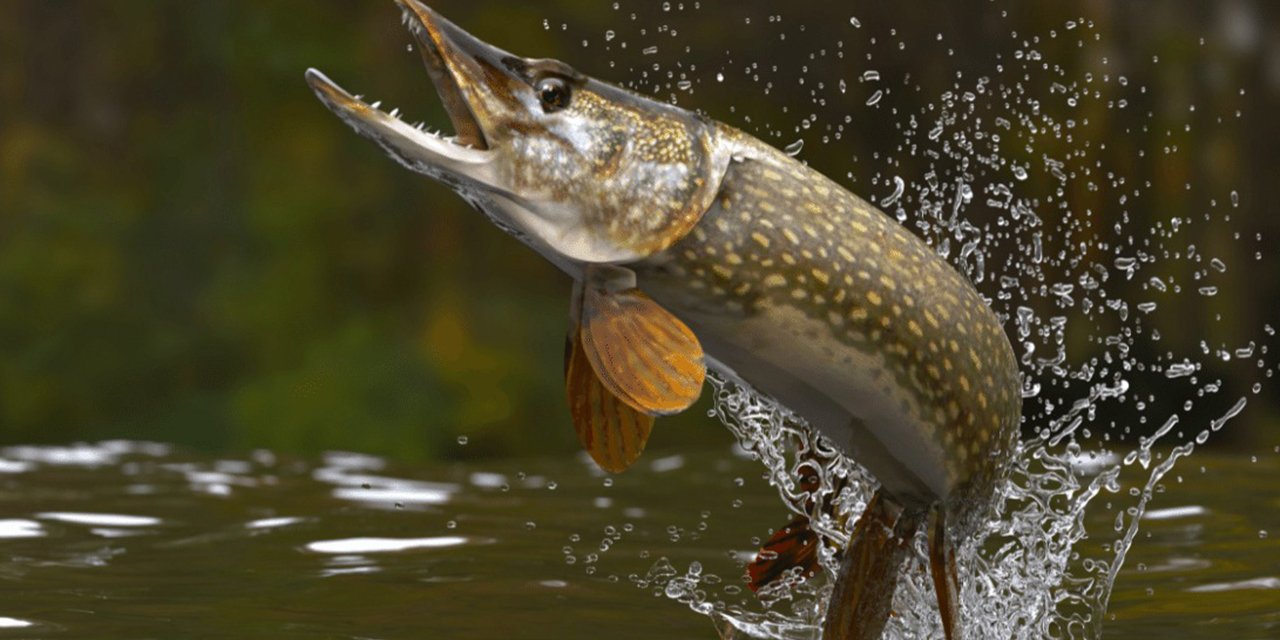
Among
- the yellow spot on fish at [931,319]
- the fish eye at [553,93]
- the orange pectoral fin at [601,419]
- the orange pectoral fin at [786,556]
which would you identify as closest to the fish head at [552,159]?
the fish eye at [553,93]

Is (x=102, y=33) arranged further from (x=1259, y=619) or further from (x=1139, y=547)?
(x=1259, y=619)

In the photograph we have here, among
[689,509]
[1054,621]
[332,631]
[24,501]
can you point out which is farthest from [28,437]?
[1054,621]

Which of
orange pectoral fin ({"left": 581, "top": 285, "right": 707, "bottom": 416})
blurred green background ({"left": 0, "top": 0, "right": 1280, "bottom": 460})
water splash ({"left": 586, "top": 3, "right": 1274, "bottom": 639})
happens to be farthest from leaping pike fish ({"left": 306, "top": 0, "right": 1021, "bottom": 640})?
blurred green background ({"left": 0, "top": 0, "right": 1280, "bottom": 460})

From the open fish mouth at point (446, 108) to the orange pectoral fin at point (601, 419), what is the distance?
40cm

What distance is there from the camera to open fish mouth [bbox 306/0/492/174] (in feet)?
9.73

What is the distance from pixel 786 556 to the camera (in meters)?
3.95

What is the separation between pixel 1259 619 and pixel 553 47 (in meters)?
5.53

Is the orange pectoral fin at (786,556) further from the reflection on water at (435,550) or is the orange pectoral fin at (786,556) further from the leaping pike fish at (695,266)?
the leaping pike fish at (695,266)

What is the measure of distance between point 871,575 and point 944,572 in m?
0.15

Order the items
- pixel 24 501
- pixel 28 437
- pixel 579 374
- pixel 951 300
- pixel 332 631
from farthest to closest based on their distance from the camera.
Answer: pixel 28 437
pixel 24 501
pixel 332 631
pixel 951 300
pixel 579 374

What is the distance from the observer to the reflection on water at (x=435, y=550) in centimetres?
425

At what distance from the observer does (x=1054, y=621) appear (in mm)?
4438

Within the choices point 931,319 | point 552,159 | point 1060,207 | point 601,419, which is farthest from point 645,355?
point 1060,207

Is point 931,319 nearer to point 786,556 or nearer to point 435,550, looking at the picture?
point 786,556
